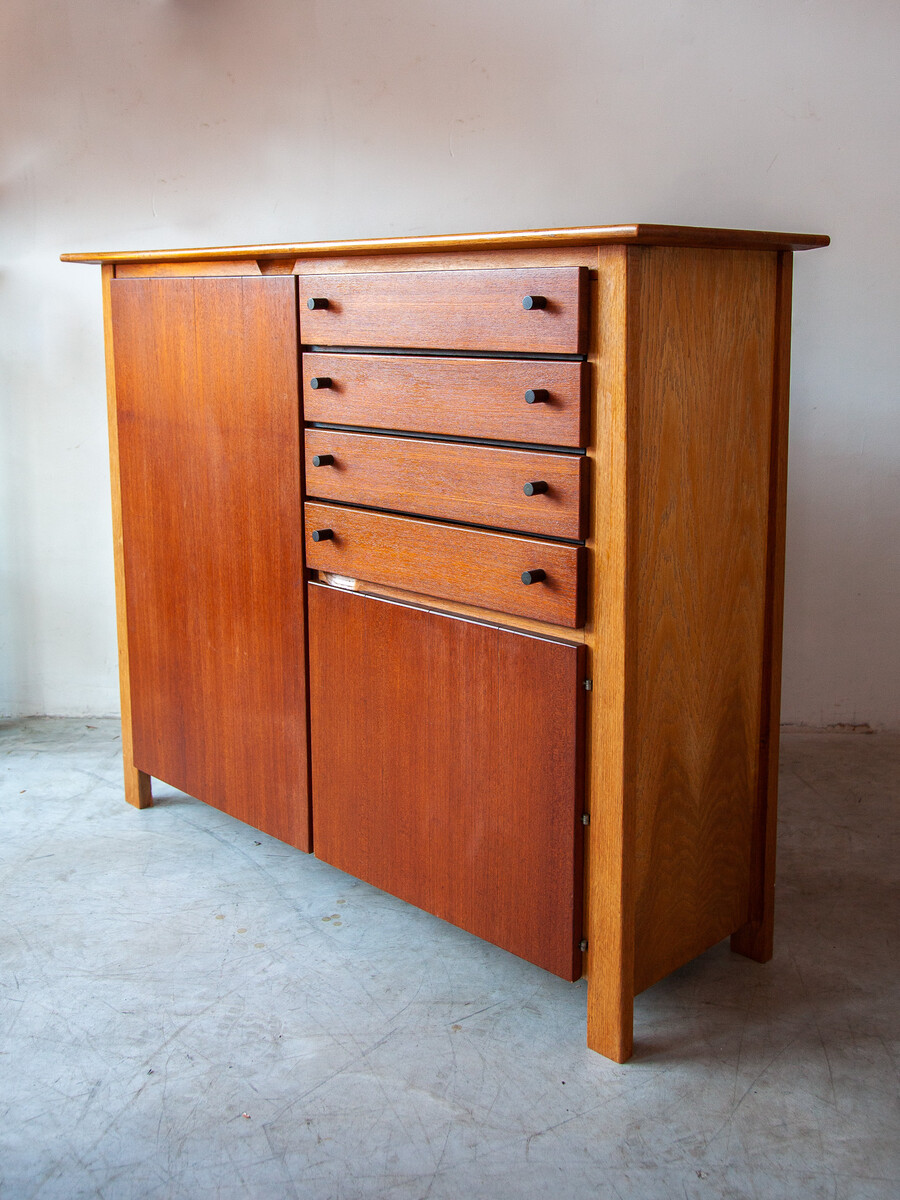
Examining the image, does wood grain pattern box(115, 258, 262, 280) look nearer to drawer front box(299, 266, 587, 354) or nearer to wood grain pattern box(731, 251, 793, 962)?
drawer front box(299, 266, 587, 354)

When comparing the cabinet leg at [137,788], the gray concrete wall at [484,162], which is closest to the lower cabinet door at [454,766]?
the cabinet leg at [137,788]

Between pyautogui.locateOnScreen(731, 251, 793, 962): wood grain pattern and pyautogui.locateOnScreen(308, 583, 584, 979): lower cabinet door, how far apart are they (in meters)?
0.43

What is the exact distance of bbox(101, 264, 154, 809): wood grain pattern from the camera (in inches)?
103

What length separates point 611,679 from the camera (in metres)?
1.78

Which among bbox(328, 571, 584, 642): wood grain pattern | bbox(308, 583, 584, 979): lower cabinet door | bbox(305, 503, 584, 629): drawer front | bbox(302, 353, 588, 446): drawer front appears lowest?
bbox(308, 583, 584, 979): lower cabinet door

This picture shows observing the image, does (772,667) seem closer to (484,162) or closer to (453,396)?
(453,396)

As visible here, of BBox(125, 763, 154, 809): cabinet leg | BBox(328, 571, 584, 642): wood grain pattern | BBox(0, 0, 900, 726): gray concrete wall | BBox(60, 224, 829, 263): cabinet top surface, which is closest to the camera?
BBox(60, 224, 829, 263): cabinet top surface

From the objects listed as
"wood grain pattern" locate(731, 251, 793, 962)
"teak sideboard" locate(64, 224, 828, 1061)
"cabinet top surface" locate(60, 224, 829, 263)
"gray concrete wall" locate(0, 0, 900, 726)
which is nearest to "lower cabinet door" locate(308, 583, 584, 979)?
"teak sideboard" locate(64, 224, 828, 1061)

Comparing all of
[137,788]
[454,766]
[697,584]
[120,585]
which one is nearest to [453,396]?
[697,584]

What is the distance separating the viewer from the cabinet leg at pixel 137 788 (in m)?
2.87

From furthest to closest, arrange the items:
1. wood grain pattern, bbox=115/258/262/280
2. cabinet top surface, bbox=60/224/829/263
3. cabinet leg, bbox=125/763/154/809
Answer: cabinet leg, bbox=125/763/154/809 < wood grain pattern, bbox=115/258/262/280 < cabinet top surface, bbox=60/224/829/263

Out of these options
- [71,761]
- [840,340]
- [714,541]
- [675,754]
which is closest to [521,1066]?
[675,754]

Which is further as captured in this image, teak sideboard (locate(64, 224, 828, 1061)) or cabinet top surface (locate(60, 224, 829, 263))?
teak sideboard (locate(64, 224, 828, 1061))

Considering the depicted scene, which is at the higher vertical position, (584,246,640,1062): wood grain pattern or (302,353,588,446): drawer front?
(302,353,588,446): drawer front
